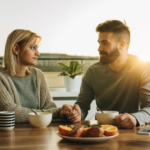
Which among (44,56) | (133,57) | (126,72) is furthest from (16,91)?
(44,56)

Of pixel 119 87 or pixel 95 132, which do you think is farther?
pixel 119 87

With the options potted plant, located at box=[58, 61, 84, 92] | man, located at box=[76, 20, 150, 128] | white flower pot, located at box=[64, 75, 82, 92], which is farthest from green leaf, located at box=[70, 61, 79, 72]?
man, located at box=[76, 20, 150, 128]

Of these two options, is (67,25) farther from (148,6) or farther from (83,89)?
(83,89)

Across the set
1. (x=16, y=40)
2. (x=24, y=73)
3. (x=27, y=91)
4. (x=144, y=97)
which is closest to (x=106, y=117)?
(x=144, y=97)

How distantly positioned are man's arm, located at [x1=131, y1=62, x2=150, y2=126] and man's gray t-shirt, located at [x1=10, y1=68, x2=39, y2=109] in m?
0.85

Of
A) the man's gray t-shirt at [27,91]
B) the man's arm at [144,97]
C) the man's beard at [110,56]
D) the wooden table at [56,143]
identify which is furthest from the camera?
the man's beard at [110,56]

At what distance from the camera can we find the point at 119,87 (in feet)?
5.57

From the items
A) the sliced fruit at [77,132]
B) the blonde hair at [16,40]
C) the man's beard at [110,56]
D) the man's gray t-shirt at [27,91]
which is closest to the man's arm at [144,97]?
the man's beard at [110,56]

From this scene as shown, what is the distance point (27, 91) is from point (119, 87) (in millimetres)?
791

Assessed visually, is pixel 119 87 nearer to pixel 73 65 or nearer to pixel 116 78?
pixel 116 78

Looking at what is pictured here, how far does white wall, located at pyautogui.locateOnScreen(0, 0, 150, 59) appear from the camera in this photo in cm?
287

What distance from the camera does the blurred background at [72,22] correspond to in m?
2.88

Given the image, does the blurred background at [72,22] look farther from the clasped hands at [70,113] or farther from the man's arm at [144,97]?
the clasped hands at [70,113]

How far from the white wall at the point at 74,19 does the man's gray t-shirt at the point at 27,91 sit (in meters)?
1.27
